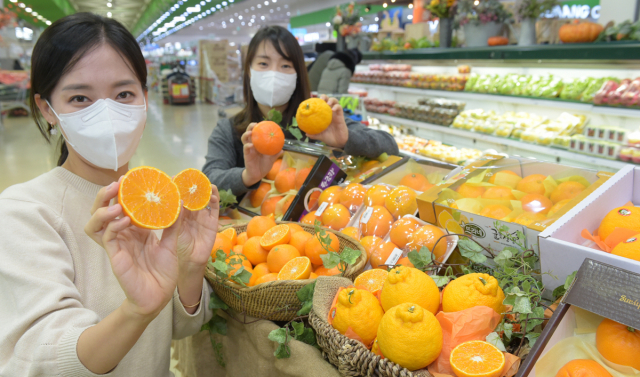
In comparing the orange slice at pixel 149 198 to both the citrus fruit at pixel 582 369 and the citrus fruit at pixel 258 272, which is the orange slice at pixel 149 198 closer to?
the citrus fruit at pixel 258 272

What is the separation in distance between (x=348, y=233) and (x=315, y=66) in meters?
4.60

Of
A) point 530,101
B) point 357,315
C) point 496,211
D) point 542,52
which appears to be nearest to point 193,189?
point 357,315

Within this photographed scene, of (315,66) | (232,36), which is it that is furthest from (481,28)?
(232,36)

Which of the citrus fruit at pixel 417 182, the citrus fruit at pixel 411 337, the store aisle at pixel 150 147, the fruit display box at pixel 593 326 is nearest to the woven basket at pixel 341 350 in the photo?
the citrus fruit at pixel 411 337

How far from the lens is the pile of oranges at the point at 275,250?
1381 millimetres

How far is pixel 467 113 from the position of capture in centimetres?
460

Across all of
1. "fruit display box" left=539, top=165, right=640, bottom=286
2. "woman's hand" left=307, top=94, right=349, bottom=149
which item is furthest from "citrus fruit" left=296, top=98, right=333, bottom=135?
"fruit display box" left=539, top=165, right=640, bottom=286

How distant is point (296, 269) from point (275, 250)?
130 mm

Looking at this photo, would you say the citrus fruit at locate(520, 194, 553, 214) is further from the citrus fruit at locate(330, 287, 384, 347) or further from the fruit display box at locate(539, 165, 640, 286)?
the citrus fruit at locate(330, 287, 384, 347)

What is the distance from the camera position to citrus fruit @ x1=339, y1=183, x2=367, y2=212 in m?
1.78

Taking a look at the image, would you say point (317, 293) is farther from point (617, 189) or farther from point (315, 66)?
point (315, 66)

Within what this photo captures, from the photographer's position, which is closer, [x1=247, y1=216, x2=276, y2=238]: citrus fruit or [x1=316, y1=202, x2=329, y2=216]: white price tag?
[x1=247, y1=216, x2=276, y2=238]: citrus fruit

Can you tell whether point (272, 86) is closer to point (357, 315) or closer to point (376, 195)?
point (376, 195)

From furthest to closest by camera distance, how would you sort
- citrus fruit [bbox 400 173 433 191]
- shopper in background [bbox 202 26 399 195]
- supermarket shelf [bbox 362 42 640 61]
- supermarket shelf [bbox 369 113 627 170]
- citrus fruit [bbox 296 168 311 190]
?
supermarket shelf [bbox 369 113 627 170] < supermarket shelf [bbox 362 42 640 61] < shopper in background [bbox 202 26 399 195] < citrus fruit [bbox 296 168 311 190] < citrus fruit [bbox 400 173 433 191]
